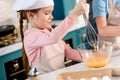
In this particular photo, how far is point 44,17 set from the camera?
157 cm

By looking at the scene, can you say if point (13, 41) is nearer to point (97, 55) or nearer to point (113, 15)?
point (113, 15)

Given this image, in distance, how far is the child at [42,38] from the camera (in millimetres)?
1480

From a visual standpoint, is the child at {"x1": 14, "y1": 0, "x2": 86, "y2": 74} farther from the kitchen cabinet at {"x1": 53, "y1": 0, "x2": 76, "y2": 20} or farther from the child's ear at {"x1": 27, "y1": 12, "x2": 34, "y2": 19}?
the kitchen cabinet at {"x1": 53, "y1": 0, "x2": 76, "y2": 20}

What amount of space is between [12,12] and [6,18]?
103 mm

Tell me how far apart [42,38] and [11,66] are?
1.06m

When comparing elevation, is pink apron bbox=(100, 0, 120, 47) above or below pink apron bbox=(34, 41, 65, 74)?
above

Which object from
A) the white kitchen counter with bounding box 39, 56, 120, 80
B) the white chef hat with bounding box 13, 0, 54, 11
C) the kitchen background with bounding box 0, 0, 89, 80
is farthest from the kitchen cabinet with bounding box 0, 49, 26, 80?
the white kitchen counter with bounding box 39, 56, 120, 80

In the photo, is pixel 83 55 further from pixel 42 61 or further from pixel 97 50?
pixel 42 61

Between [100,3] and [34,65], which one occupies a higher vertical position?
[100,3]

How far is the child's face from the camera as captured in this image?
157 cm

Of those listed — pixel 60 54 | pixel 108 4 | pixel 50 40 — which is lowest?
pixel 60 54

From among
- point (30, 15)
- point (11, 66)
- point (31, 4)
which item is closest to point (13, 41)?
point (11, 66)

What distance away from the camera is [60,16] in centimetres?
318

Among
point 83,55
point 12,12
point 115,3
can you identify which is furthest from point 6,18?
point 83,55
